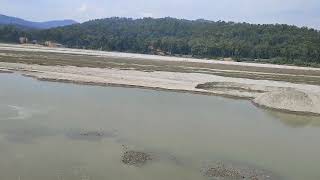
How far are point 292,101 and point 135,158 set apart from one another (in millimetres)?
18586

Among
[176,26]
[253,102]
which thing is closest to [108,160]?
[253,102]

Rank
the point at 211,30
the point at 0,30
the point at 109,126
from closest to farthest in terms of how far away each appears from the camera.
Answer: the point at 109,126, the point at 0,30, the point at 211,30

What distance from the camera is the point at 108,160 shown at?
16219 mm

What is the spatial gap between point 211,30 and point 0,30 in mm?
69172

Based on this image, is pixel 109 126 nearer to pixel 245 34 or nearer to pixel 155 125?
pixel 155 125

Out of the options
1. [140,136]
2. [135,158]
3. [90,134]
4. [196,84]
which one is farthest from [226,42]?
[135,158]

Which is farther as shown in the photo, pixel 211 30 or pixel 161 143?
pixel 211 30

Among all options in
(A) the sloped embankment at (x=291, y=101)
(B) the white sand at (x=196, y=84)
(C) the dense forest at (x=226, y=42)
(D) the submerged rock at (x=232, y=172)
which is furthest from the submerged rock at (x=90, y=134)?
(C) the dense forest at (x=226, y=42)

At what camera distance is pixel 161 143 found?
19156 millimetres

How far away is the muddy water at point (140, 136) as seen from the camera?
50.6 feet

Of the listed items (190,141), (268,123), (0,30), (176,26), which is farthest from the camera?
(176,26)

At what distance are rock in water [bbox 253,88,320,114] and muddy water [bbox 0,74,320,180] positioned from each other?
1.53 meters

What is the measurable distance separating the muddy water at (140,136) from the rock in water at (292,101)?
5.02 ft

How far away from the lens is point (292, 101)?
3198cm
